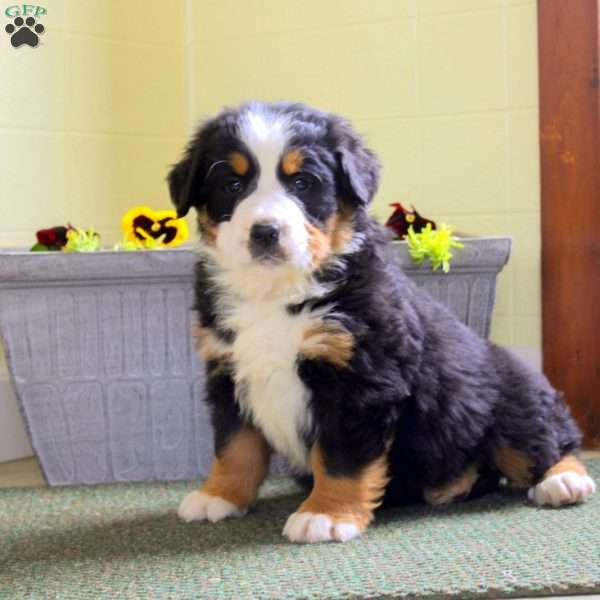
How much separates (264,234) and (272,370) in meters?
0.33

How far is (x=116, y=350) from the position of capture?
9.39 feet

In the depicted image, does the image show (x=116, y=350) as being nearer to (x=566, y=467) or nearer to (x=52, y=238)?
(x=52, y=238)

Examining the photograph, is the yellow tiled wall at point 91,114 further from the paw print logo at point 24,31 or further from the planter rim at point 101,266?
Result: the planter rim at point 101,266

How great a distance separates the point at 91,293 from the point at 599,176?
1.57m

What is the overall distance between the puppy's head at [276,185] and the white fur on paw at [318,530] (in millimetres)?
509

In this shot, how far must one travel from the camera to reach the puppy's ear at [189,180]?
2232 mm

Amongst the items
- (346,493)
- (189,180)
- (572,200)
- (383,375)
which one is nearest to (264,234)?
(189,180)

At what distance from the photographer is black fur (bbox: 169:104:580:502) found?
217cm

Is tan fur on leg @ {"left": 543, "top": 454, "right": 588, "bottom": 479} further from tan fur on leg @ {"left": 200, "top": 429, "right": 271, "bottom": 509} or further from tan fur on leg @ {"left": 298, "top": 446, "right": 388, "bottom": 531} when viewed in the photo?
tan fur on leg @ {"left": 200, "top": 429, "right": 271, "bottom": 509}

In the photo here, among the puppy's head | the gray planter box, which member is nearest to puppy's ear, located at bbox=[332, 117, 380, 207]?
the puppy's head

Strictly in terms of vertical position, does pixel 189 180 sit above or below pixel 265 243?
above

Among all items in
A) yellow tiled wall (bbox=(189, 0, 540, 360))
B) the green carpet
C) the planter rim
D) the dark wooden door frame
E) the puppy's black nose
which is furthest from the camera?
yellow tiled wall (bbox=(189, 0, 540, 360))

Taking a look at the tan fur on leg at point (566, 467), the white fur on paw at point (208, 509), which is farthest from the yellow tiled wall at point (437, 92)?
the white fur on paw at point (208, 509)

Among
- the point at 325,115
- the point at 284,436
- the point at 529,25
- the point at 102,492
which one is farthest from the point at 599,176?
the point at 102,492
